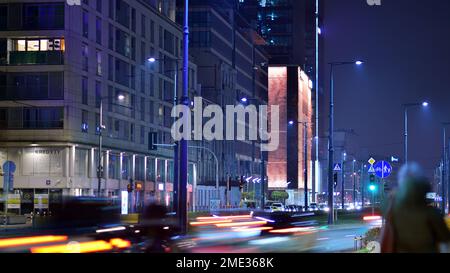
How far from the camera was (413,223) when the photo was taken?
17.2ft

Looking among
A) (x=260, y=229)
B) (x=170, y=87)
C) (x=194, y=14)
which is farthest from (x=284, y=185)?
(x=260, y=229)

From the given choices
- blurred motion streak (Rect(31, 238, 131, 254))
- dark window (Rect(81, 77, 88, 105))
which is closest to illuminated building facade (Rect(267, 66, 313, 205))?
dark window (Rect(81, 77, 88, 105))

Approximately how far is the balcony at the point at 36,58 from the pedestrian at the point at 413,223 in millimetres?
64635

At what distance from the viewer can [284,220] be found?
21094mm

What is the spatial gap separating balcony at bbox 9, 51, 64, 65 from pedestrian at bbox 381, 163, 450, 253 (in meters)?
64.6

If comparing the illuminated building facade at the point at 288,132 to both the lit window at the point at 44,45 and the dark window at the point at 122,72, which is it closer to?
the dark window at the point at 122,72

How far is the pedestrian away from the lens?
17.2 ft

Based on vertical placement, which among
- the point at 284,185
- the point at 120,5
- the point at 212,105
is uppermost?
the point at 120,5

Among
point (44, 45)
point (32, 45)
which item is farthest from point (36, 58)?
point (44, 45)

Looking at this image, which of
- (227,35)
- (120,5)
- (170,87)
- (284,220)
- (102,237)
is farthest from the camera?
(227,35)

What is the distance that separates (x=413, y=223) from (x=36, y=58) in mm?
66681
